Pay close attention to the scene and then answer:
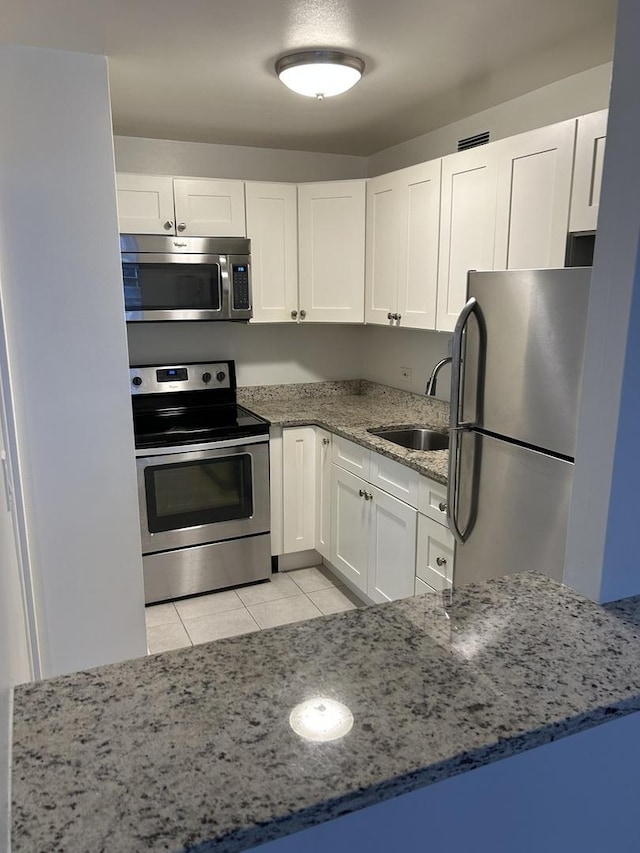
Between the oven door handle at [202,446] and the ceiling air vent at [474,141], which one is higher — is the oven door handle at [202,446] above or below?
below

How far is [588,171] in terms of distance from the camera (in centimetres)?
201

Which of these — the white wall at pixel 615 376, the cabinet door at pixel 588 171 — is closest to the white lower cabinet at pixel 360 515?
the cabinet door at pixel 588 171

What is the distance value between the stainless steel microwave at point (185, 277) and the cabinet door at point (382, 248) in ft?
2.19

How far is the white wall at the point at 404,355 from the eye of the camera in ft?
11.0

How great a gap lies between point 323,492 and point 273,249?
4.52 feet

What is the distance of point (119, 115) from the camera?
9.59ft

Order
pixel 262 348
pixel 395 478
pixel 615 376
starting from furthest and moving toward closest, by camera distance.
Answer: pixel 262 348
pixel 395 478
pixel 615 376

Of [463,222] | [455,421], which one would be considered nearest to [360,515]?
[455,421]

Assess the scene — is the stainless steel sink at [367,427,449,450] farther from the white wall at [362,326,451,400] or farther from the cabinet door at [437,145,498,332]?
the cabinet door at [437,145,498,332]

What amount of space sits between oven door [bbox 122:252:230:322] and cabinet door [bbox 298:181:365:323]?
0.53 meters

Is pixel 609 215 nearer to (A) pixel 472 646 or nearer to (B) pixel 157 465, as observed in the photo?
(A) pixel 472 646

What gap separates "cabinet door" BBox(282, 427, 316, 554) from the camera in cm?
341

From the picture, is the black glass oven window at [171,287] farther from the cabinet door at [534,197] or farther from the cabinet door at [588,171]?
the cabinet door at [588,171]

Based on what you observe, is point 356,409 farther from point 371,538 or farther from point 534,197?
point 534,197
